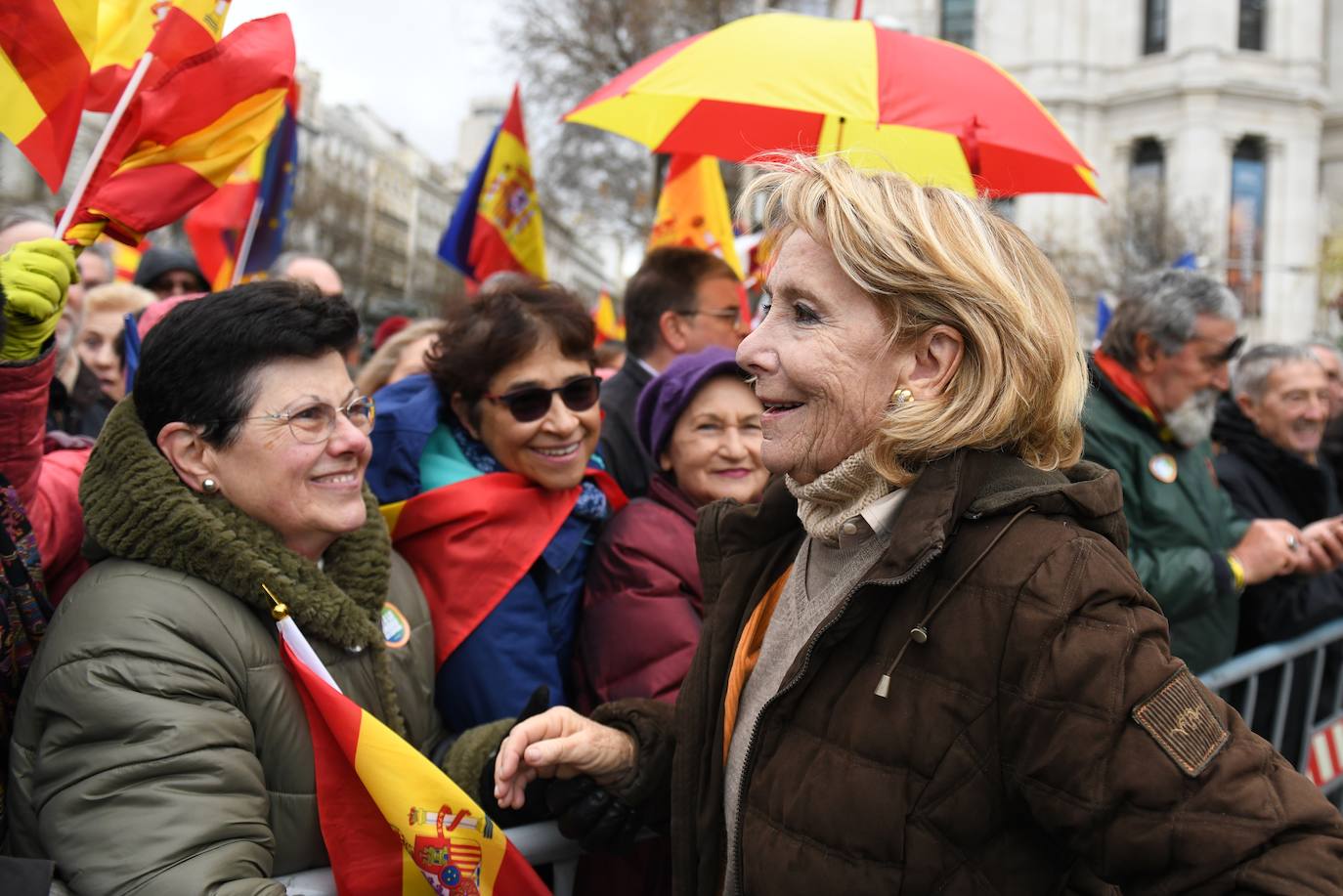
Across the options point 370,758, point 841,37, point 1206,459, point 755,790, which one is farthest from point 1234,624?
point 370,758

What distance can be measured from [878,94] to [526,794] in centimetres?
252

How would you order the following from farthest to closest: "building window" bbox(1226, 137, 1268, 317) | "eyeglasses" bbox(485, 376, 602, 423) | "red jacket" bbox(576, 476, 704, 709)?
"building window" bbox(1226, 137, 1268, 317)
"eyeglasses" bbox(485, 376, 602, 423)
"red jacket" bbox(576, 476, 704, 709)

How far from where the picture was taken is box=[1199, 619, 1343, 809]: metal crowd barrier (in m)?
3.91

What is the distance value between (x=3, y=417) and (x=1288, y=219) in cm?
5041

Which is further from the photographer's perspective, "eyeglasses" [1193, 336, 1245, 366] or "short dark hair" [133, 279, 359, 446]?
"eyeglasses" [1193, 336, 1245, 366]

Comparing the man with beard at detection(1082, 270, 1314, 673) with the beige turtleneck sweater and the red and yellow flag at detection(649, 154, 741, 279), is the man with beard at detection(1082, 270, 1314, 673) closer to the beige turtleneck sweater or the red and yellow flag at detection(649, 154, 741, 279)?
the beige turtleneck sweater

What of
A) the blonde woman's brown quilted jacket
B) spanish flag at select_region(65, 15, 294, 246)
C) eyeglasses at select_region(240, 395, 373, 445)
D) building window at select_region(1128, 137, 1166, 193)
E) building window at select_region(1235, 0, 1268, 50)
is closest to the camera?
the blonde woman's brown quilted jacket

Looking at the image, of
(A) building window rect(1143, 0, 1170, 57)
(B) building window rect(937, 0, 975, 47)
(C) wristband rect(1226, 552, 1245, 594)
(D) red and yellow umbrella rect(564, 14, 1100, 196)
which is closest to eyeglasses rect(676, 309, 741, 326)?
(D) red and yellow umbrella rect(564, 14, 1100, 196)

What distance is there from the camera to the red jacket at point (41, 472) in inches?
86.2

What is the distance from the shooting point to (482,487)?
9.91 ft

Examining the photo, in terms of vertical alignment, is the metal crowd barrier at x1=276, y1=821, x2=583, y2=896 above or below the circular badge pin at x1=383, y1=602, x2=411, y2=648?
below

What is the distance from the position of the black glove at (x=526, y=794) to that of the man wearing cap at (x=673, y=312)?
2184mm

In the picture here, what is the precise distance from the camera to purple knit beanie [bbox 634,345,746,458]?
320cm

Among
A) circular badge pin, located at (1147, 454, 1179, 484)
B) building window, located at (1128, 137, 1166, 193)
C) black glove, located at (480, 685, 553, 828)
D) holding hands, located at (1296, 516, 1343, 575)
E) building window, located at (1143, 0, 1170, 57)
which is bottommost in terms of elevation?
black glove, located at (480, 685, 553, 828)
